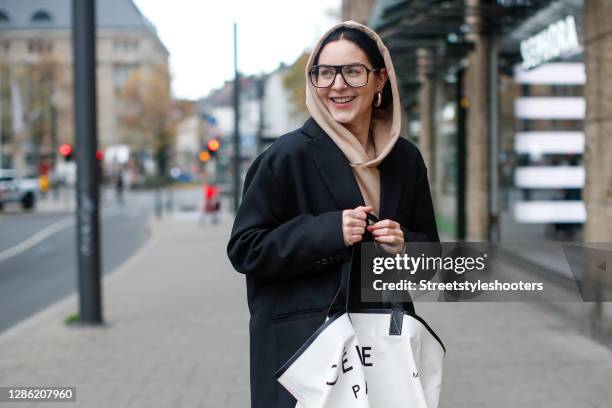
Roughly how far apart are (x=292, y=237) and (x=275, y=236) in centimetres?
5

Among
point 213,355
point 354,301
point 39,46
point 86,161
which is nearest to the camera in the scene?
point 354,301

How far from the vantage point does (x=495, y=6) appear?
31.1 ft

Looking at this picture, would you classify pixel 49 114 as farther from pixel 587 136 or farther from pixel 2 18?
pixel 587 136

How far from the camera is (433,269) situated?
94.4 inches

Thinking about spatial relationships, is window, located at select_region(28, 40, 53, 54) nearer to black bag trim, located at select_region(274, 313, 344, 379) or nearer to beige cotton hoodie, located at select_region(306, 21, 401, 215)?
beige cotton hoodie, located at select_region(306, 21, 401, 215)

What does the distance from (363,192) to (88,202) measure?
562 centimetres

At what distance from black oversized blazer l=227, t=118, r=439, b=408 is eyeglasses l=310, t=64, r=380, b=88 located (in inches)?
5.1

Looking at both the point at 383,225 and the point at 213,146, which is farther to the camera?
the point at 213,146

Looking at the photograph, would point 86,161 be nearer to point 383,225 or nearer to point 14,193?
point 383,225

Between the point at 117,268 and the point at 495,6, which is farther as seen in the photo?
the point at 117,268

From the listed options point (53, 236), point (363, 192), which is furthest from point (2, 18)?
point (363, 192)

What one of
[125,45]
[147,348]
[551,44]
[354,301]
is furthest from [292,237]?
[125,45]

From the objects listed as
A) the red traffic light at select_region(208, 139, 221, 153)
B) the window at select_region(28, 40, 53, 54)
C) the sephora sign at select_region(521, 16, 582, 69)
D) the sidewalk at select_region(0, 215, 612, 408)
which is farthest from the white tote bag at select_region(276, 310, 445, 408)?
the window at select_region(28, 40, 53, 54)

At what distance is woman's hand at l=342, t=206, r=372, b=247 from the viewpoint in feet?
7.11
